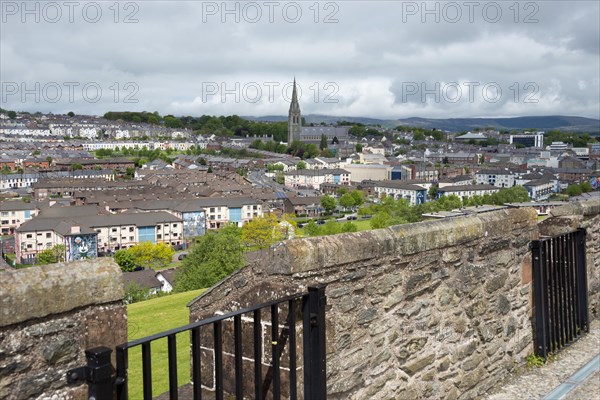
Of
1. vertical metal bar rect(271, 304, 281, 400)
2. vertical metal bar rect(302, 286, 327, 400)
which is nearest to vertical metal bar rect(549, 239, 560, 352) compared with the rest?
vertical metal bar rect(302, 286, 327, 400)

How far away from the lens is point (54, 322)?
2.50 meters

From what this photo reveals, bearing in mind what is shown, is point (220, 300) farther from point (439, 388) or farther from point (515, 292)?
point (515, 292)

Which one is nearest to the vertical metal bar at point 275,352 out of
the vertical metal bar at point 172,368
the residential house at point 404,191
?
the vertical metal bar at point 172,368

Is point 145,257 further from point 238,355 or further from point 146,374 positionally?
point 146,374

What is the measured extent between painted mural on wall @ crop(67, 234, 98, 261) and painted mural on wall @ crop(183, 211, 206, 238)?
13523mm

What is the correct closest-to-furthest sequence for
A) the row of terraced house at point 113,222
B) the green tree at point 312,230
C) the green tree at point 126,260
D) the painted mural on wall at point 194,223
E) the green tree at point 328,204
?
the green tree at point 126,260 → the green tree at point 312,230 → the row of terraced house at point 113,222 → the painted mural on wall at point 194,223 → the green tree at point 328,204

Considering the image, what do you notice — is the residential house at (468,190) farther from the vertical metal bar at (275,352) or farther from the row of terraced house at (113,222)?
the vertical metal bar at (275,352)

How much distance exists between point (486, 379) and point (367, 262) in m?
2.05

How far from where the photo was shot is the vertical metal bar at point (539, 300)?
5.78 metres

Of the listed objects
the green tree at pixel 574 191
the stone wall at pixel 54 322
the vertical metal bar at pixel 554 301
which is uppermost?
the stone wall at pixel 54 322

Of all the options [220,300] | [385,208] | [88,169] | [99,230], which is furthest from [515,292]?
[88,169]

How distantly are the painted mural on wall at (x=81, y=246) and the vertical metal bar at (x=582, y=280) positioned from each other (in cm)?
5876

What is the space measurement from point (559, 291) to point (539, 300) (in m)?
0.58

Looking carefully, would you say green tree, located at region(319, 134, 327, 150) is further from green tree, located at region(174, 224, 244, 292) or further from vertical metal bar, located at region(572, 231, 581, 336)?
vertical metal bar, located at region(572, 231, 581, 336)
